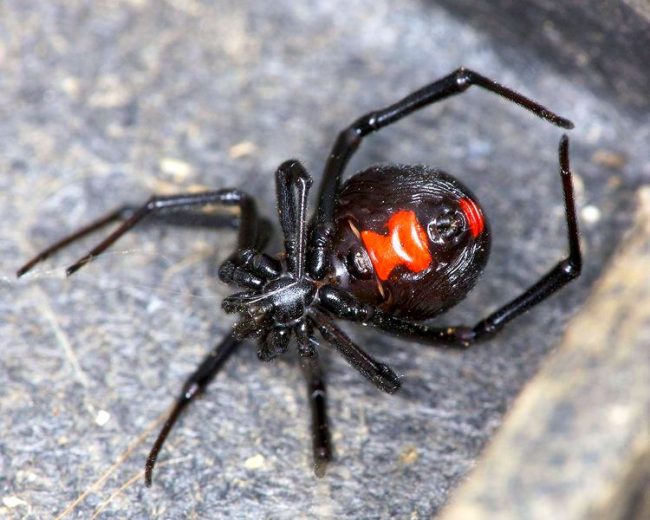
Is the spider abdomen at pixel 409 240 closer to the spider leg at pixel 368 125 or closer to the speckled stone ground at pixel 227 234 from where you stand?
the spider leg at pixel 368 125

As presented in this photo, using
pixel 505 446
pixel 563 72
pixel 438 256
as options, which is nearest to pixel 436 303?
pixel 438 256

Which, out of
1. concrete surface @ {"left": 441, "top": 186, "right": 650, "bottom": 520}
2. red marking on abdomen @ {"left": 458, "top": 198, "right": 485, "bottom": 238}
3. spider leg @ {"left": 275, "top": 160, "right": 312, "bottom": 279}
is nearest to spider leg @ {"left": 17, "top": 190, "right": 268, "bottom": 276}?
spider leg @ {"left": 275, "top": 160, "right": 312, "bottom": 279}

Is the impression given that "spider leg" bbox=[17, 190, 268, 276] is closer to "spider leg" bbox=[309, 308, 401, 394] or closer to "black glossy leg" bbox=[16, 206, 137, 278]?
"black glossy leg" bbox=[16, 206, 137, 278]

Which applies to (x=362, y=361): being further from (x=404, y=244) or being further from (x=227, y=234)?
(x=227, y=234)

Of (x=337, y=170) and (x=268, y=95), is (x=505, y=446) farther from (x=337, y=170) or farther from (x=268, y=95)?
(x=268, y=95)

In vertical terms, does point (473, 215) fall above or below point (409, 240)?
above

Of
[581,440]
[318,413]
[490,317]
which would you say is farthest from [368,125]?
[581,440]
